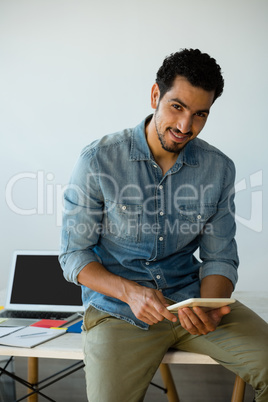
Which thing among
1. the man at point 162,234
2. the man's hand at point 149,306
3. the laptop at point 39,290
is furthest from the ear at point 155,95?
the laptop at point 39,290

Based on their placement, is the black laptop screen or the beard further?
the black laptop screen

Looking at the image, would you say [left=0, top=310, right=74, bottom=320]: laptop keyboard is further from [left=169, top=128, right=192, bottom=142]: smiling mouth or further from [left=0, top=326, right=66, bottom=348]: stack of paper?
[left=169, top=128, right=192, bottom=142]: smiling mouth

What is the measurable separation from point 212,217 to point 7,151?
240cm

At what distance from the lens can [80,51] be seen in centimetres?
369

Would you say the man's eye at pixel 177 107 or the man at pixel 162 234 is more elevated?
the man's eye at pixel 177 107

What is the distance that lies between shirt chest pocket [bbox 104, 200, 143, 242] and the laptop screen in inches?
21.5

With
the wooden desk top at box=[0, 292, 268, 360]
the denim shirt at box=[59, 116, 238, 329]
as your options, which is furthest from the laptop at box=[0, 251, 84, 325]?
the denim shirt at box=[59, 116, 238, 329]

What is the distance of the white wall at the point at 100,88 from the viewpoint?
3525 millimetres

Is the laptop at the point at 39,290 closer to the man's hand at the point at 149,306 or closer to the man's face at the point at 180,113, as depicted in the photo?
the man's hand at the point at 149,306

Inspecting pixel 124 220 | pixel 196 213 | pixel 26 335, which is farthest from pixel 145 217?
pixel 26 335

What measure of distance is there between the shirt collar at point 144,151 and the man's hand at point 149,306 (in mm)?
450

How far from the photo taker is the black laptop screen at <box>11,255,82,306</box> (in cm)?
211

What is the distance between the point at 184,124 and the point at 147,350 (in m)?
0.69

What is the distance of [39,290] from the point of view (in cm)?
214
